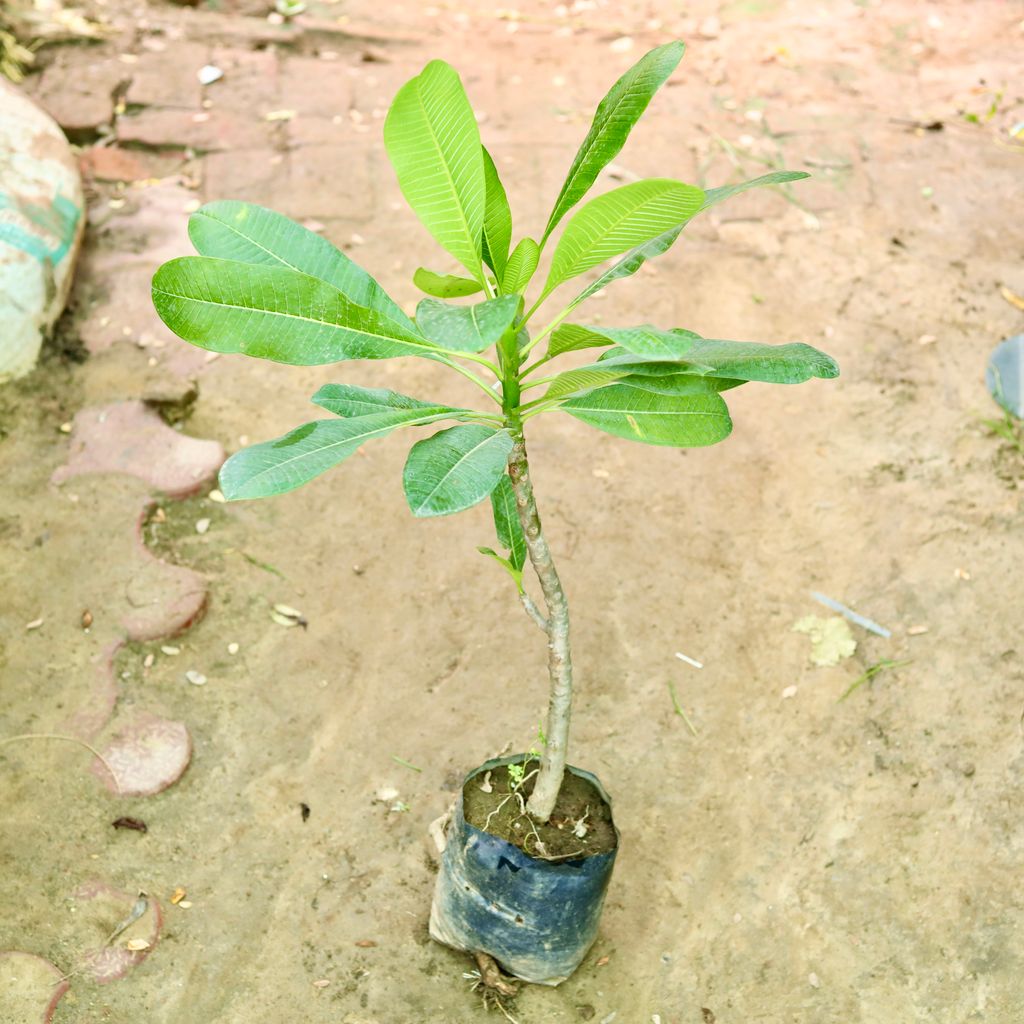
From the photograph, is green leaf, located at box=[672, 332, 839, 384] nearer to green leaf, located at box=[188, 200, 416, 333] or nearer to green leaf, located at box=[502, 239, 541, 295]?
green leaf, located at box=[502, 239, 541, 295]

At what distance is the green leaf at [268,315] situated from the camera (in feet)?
5.29

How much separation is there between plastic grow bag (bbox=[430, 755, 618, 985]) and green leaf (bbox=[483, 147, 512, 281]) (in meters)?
1.00

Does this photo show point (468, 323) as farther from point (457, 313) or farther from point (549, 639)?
point (549, 639)

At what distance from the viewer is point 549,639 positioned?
1.98 metres

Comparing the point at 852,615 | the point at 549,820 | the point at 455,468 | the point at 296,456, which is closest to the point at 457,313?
the point at 455,468

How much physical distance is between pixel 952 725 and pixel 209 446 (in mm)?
2180

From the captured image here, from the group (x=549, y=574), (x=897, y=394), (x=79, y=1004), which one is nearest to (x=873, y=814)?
(x=549, y=574)

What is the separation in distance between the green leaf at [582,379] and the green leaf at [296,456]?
9.3 inches

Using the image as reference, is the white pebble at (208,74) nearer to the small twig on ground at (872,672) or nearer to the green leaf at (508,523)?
the green leaf at (508,523)

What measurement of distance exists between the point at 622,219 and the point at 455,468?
0.43 metres

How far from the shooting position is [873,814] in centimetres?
256

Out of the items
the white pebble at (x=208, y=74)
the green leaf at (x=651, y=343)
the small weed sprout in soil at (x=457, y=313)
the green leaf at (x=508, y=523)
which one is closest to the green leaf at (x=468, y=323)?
the small weed sprout in soil at (x=457, y=313)

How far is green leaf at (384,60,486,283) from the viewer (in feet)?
5.25

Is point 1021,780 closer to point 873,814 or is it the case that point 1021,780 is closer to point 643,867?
point 873,814
